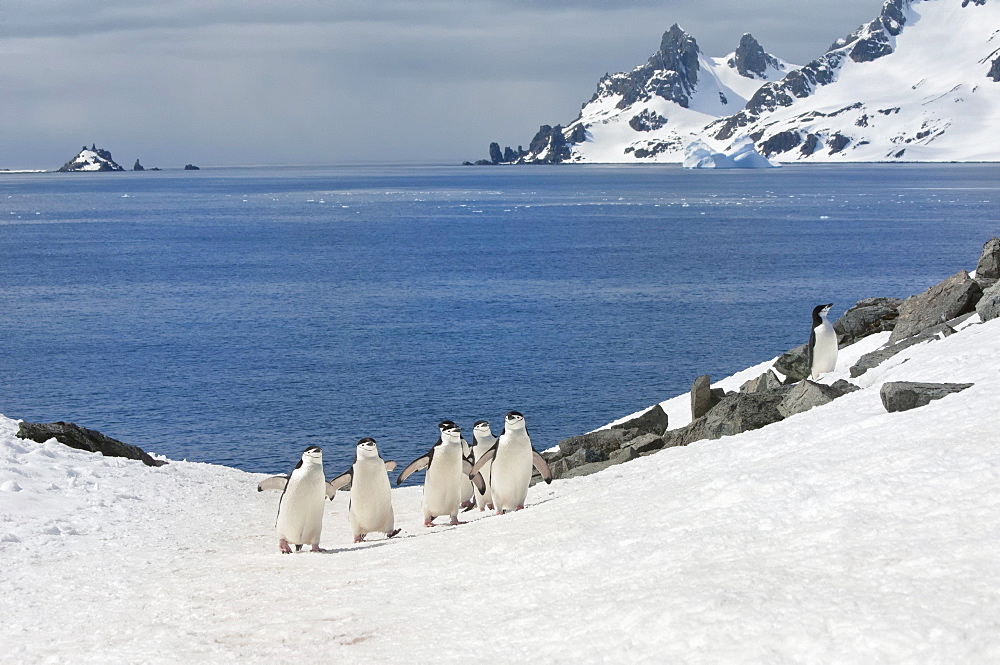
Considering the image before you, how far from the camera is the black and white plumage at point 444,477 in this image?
45.8 feet

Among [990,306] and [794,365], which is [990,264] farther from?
[990,306]

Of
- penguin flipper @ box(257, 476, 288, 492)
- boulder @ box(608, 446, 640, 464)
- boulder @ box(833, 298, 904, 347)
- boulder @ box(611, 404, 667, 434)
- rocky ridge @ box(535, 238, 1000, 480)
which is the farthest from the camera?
boulder @ box(833, 298, 904, 347)

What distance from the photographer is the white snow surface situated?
682 centimetres

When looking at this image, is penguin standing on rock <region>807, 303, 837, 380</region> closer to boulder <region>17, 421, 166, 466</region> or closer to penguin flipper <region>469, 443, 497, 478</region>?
penguin flipper <region>469, 443, 497, 478</region>

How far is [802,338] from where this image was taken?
4331 centimetres

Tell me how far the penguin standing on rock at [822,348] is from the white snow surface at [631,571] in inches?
230

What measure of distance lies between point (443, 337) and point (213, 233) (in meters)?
67.6

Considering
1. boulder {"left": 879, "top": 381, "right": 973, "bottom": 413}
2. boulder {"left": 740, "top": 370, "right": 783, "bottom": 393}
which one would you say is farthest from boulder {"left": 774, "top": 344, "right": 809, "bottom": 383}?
boulder {"left": 879, "top": 381, "right": 973, "bottom": 413}

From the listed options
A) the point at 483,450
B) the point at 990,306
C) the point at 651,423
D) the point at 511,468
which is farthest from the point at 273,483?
the point at 990,306

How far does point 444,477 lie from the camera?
13.9 m

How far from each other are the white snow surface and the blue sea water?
1387 cm

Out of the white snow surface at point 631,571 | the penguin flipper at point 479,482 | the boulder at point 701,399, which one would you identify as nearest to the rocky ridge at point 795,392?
the boulder at point 701,399

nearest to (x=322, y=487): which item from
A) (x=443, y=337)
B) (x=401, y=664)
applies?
(x=401, y=664)

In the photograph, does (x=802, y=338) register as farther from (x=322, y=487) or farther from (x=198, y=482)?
(x=322, y=487)
